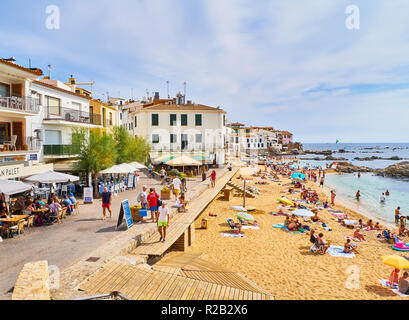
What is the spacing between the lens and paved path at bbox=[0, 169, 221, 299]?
7.71 meters

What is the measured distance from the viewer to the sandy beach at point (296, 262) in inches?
395

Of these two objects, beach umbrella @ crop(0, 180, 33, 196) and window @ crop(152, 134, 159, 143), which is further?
window @ crop(152, 134, 159, 143)

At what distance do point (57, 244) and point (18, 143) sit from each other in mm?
11591

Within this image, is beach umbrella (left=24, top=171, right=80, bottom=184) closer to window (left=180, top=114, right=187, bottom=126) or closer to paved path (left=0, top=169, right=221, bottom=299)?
paved path (left=0, top=169, right=221, bottom=299)

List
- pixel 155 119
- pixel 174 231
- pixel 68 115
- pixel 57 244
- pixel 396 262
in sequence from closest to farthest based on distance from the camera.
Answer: pixel 57 244 < pixel 396 262 < pixel 174 231 < pixel 68 115 < pixel 155 119

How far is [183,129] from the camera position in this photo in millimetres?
41188

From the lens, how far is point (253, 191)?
30.9 meters

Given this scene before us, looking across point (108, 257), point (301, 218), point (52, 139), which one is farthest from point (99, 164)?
point (301, 218)

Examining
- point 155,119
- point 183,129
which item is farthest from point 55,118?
point 183,129

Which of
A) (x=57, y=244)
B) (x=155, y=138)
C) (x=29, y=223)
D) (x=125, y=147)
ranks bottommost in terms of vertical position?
(x=57, y=244)

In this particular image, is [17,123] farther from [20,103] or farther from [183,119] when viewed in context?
[183,119]

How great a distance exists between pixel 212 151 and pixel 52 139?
23.3 meters

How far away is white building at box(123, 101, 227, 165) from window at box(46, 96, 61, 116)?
721 inches

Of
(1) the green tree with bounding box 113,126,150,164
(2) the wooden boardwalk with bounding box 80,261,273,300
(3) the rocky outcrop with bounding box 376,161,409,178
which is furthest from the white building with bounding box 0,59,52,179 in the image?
(3) the rocky outcrop with bounding box 376,161,409,178
